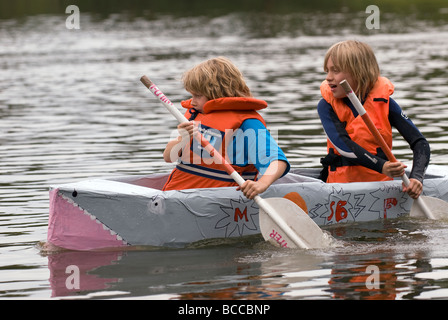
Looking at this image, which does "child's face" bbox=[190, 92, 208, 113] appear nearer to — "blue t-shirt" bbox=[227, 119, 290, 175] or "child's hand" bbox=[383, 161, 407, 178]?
"blue t-shirt" bbox=[227, 119, 290, 175]

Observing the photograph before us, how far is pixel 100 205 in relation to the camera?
18.4 ft

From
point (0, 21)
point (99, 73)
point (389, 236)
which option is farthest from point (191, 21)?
point (389, 236)

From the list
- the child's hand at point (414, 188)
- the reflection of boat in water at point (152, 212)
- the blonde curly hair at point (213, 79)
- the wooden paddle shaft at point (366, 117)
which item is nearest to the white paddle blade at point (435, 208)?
the child's hand at point (414, 188)

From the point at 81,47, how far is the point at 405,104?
12.8m

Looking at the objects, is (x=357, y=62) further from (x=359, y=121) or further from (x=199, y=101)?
(x=199, y=101)

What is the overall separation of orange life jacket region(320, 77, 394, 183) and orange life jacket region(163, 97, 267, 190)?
81cm

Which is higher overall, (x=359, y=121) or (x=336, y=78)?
(x=336, y=78)

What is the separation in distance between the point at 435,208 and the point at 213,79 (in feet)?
6.03

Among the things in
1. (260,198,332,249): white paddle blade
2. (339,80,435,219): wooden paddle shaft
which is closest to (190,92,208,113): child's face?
(260,198,332,249): white paddle blade

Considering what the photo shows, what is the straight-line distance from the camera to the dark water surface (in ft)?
16.6

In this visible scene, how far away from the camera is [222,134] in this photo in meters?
5.86

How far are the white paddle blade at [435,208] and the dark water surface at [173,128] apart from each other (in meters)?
0.10

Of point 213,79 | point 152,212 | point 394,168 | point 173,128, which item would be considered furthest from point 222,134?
point 173,128

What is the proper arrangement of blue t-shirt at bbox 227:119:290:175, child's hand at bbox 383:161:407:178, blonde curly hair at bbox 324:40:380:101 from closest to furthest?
blue t-shirt at bbox 227:119:290:175
child's hand at bbox 383:161:407:178
blonde curly hair at bbox 324:40:380:101
